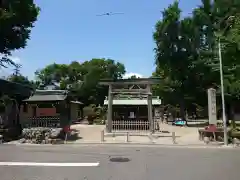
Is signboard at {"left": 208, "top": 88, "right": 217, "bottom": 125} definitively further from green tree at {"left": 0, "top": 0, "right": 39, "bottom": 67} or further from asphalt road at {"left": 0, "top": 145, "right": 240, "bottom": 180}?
green tree at {"left": 0, "top": 0, "right": 39, "bottom": 67}

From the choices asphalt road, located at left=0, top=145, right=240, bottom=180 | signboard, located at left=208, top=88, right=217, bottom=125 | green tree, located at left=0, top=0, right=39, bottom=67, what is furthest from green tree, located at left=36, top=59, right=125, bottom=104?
asphalt road, located at left=0, top=145, right=240, bottom=180

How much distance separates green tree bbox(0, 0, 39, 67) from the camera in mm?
23827

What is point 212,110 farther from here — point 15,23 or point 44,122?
point 15,23

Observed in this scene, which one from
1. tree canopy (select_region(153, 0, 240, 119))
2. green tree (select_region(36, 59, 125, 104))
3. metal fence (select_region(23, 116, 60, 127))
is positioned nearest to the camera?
metal fence (select_region(23, 116, 60, 127))

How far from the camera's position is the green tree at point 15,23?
78.2 ft

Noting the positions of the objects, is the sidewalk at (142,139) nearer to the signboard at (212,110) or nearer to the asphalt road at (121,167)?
the signboard at (212,110)

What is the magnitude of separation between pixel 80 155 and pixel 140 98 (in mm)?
17773

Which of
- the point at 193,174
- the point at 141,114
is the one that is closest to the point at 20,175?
the point at 193,174

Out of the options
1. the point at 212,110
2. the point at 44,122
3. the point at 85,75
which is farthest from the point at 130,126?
the point at 85,75

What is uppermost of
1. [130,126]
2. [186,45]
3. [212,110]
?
[186,45]

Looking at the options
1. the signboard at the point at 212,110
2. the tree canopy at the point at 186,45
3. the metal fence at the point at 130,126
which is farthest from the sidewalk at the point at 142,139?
the tree canopy at the point at 186,45

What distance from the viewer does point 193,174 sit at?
28.4 feet

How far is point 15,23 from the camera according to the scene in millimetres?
24953

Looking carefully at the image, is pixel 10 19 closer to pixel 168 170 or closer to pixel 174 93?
pixel 168 170
